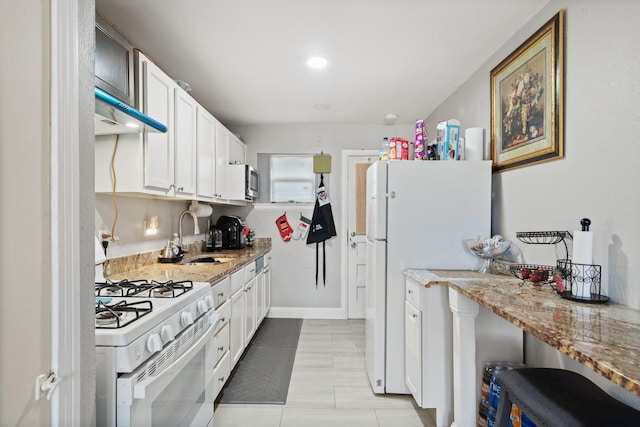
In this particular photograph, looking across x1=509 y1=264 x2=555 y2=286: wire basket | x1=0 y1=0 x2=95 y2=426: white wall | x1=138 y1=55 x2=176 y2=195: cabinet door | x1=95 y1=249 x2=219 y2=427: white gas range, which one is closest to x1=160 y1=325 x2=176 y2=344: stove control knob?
x1=95 y1=249 x2=219 y2=427: white gas range

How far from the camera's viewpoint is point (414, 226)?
7.50 feet

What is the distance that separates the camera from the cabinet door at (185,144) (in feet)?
7.49

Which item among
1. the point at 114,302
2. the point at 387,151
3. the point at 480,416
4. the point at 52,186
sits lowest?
the point at 480,416

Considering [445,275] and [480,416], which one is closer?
[480,416]

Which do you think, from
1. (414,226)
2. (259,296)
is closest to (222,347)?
(259,296)

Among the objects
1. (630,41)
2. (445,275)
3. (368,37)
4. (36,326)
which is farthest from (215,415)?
(630,41)

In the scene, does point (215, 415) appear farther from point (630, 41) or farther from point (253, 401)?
point (630, 41)

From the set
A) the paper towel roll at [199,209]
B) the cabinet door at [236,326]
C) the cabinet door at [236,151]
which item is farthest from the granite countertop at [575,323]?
the cabinet door at [236,151]

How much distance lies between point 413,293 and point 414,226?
448mm

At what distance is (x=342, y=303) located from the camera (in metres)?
4.16

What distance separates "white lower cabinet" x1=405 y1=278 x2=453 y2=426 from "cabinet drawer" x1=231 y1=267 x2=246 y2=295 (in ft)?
4.23

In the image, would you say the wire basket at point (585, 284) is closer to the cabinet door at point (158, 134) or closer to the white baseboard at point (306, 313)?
the cabinet door at point (158, 134)

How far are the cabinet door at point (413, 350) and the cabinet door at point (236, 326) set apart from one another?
123cm

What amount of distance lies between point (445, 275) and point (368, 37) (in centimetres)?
154
